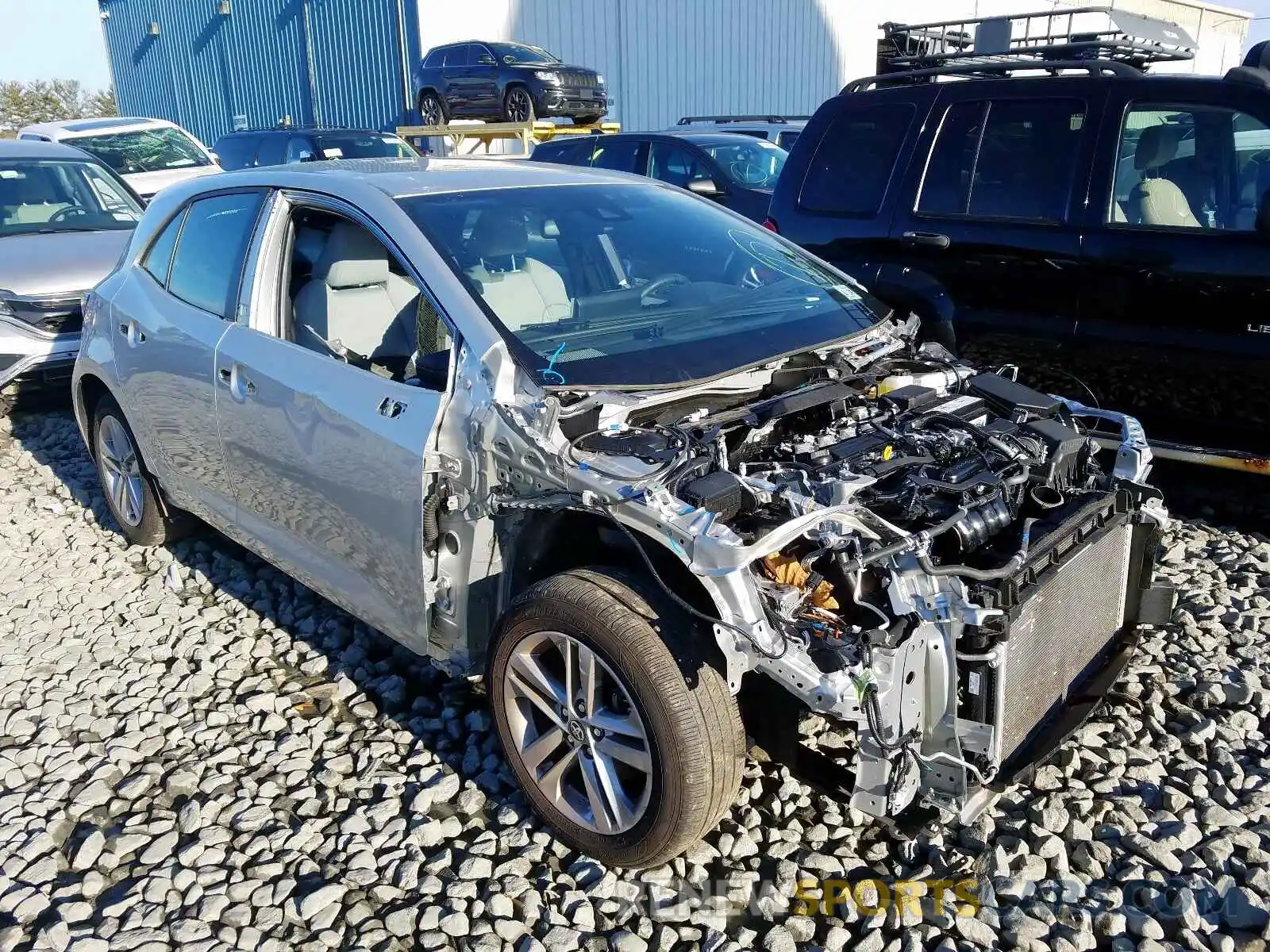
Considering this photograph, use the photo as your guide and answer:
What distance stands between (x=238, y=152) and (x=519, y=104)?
434 centimetres

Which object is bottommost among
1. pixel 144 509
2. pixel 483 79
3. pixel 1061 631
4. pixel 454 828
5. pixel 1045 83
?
pixel 454 828

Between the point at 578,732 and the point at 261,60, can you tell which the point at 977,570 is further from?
the point at 261,60

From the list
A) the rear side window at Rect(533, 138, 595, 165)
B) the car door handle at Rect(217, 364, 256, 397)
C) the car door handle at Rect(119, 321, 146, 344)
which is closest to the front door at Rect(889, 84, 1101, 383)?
the car door handle at Rect(217, 364, 256, 397)

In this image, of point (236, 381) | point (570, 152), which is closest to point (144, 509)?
point (236, 381)

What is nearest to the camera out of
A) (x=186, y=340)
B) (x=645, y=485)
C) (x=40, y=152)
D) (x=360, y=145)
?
(x=645, y=485)

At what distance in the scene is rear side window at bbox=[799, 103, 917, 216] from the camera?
5.71 metres

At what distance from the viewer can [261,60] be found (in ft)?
86.1

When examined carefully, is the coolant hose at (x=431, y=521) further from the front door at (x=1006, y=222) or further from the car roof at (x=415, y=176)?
the front door at (x=1006, y=222)

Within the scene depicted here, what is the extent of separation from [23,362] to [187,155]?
742 cm

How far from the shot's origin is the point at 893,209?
564 cm

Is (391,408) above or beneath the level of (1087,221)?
beneath

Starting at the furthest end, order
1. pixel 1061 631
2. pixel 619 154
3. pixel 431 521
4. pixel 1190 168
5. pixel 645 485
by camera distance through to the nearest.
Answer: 1. pixel 619 154
2. pixel 1190 168
3. pixel 431 521
4. pixel 1061 631
5. pixel 645 485

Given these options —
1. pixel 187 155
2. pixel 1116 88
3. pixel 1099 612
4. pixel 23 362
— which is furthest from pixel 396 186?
pixel 187 155

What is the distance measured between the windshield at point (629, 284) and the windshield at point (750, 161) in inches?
235
